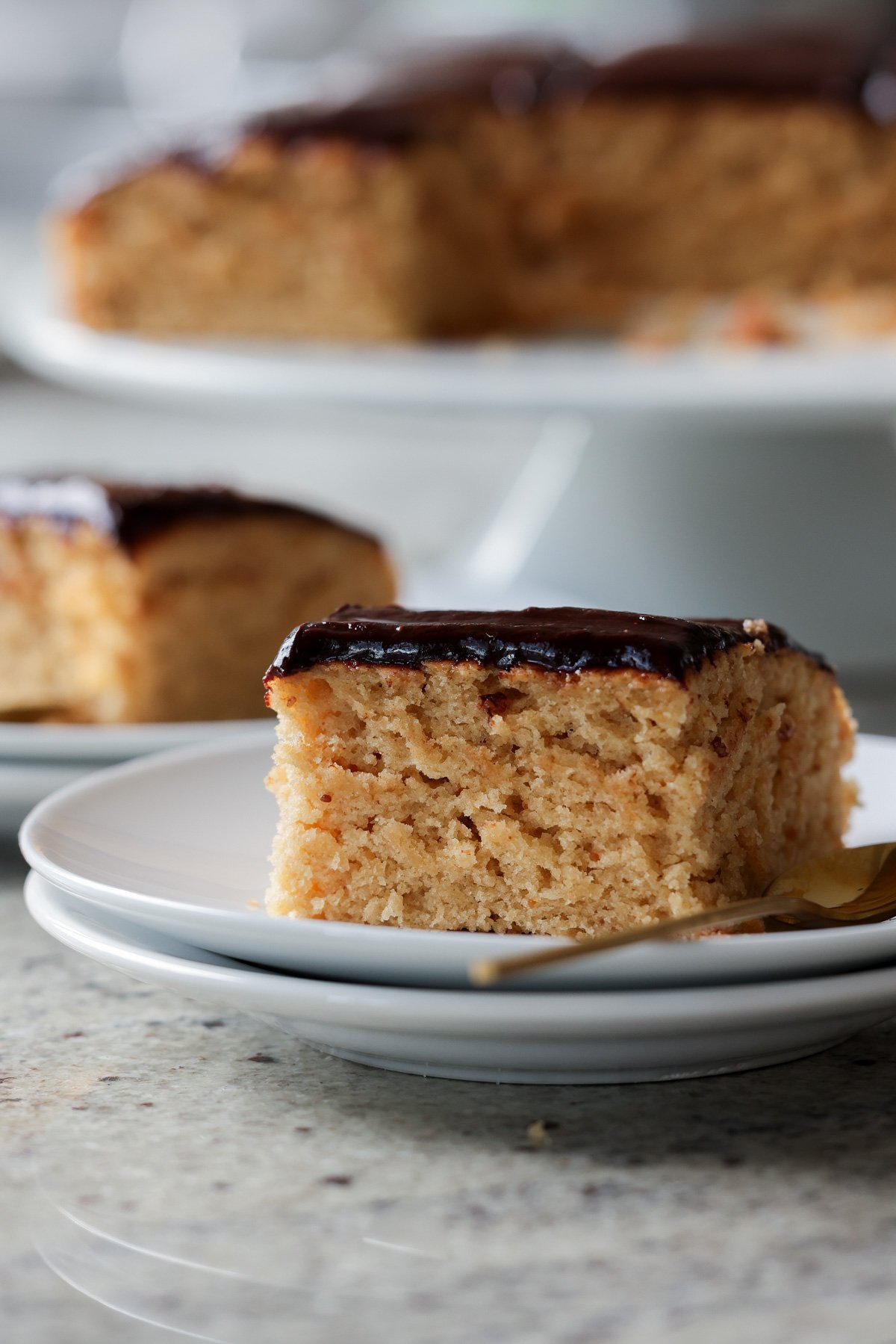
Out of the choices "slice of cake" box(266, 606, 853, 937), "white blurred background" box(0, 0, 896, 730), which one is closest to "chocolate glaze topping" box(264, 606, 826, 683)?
"slice of cake" box(266, 606, 853, 937)

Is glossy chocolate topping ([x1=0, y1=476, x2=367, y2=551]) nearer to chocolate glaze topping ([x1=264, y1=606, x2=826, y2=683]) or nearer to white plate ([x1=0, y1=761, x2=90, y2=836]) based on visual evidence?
white plate ([x1=0, y1=761, x2=90, y2=836])

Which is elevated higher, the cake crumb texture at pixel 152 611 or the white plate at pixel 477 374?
the white plate at pixel 477 374

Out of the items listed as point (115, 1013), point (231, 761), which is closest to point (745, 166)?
point (231, 761)

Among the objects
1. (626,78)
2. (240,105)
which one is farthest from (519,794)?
(240,105)

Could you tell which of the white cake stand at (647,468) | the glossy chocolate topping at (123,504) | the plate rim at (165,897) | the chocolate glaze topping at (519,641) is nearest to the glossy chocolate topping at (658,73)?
the white cake stand at (647,468)

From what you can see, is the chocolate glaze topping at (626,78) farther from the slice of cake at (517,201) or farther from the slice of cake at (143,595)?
the slice of cake at (143,595)
